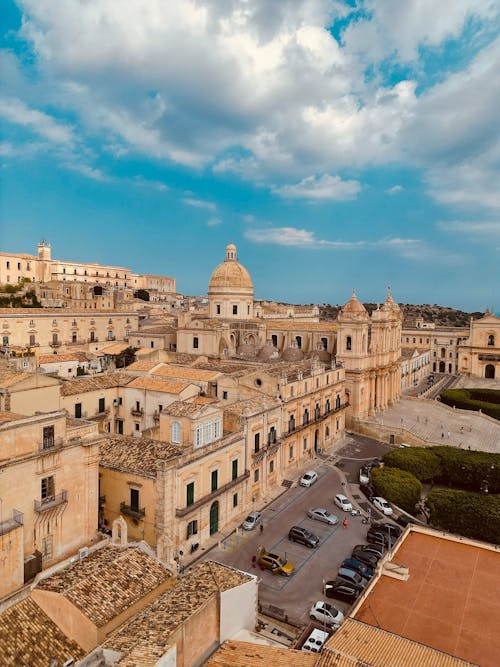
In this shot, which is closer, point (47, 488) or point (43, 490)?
point (43, 490)

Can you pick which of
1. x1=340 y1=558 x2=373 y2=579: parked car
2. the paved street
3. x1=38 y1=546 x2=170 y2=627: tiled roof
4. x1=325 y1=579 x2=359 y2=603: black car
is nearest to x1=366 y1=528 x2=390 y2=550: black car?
the paved street

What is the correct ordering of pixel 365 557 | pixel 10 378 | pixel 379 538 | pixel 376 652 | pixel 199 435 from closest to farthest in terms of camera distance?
1. pixel 376 652
2. pixel 10 378
3. pixel 365 557
4. pixel 199 435
5. pixel 379 538

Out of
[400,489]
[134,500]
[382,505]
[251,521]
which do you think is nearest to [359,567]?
[251,521]

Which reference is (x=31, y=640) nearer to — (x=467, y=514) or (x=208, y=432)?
(x=208, y=432)

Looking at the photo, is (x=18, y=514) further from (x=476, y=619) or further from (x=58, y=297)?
(x=58, y=297)

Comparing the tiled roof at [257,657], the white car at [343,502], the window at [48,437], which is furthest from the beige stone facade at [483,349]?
the tiled roof at [257,657]

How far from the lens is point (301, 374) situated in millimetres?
40250

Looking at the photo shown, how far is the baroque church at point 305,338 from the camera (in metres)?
51.5

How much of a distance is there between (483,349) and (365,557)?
68928mm

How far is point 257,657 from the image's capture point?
13.3m

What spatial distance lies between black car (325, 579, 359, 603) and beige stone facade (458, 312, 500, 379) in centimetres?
7188

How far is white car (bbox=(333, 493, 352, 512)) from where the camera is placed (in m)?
32.0

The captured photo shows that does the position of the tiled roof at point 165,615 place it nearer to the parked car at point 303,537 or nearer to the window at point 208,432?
the window at point 208,432

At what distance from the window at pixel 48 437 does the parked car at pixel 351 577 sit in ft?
49.4
